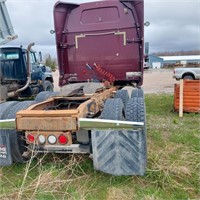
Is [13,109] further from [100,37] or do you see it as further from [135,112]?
[100,37]

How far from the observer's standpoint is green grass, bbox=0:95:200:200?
2.77 meters

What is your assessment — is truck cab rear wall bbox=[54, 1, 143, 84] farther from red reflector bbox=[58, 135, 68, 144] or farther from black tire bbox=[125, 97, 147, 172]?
red reflector bbox=[58, 135, 68, 144]

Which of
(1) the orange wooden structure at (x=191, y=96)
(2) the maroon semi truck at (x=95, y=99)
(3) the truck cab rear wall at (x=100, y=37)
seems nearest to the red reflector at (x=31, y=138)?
(2) the maroon semi truck at (x=95, y=99)

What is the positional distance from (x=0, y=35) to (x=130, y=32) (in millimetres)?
3394

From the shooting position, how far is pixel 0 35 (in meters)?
6.52

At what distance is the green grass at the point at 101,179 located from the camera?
2770mm

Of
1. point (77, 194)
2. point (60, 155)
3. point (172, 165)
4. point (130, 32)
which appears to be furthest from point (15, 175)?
point (130, 32)

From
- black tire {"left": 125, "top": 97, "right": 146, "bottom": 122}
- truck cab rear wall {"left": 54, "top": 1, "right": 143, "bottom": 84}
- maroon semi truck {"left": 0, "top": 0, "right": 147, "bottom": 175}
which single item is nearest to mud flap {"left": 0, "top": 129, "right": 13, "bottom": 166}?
maroon semi truck {"left": 0, "top": 0, "right": 147, "bottom": 175}

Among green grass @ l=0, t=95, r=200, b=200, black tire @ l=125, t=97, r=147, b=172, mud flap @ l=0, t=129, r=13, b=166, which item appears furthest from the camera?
mud flap @ l=0, t=129, r=13, b=166

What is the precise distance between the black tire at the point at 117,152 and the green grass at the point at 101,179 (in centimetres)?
20

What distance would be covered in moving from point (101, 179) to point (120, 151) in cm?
50

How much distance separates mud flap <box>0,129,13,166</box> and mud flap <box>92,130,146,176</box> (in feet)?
3.91

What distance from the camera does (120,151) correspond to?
2.90m

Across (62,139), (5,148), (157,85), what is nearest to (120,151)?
(62,139)
